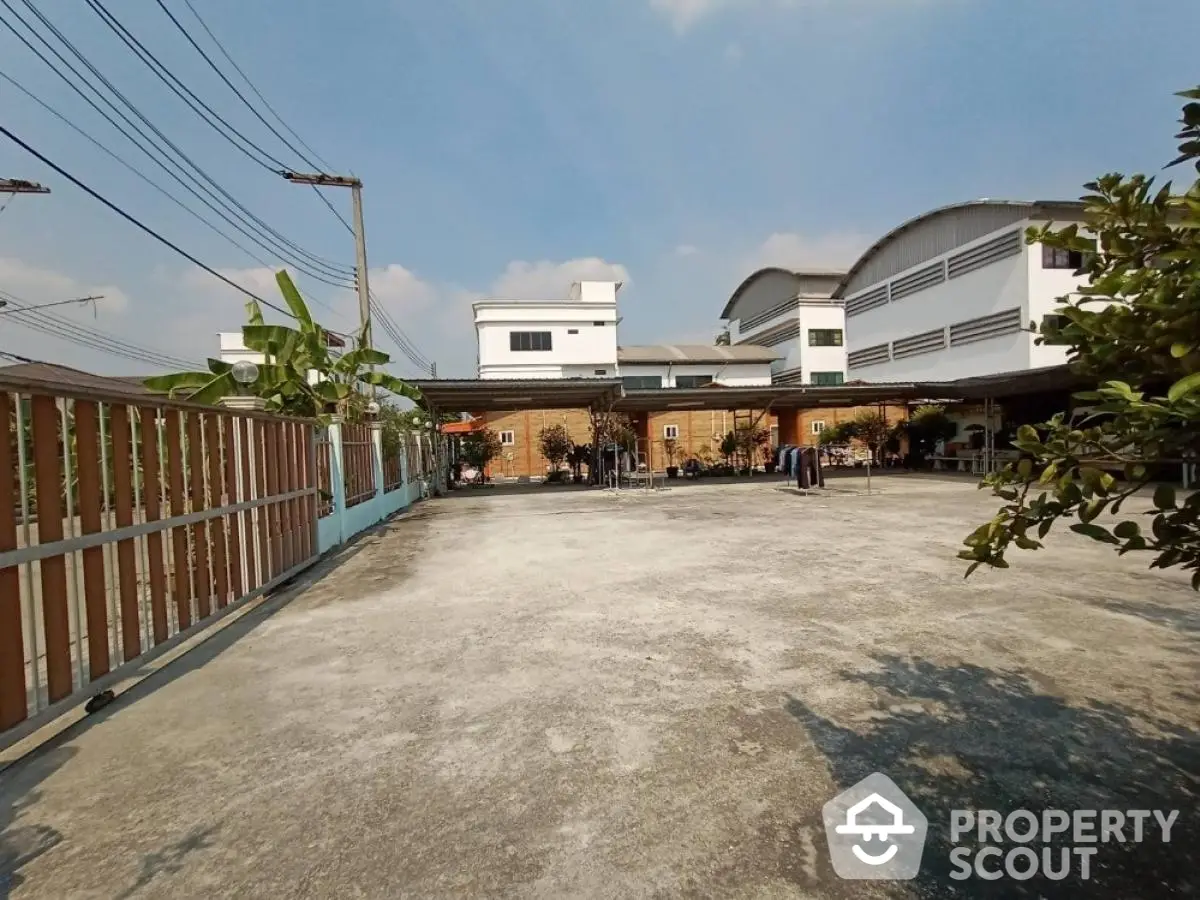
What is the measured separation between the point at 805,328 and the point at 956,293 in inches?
517

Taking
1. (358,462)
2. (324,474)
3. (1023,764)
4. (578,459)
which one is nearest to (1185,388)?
(1023,764)

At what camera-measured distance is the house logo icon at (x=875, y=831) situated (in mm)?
2061

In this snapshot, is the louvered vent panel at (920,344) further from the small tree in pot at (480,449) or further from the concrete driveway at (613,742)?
the concrete driveway at (613,742)

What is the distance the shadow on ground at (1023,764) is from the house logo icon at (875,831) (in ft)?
0.15

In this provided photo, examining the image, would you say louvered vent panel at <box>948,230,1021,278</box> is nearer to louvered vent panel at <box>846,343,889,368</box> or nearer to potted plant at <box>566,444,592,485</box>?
louvered vent panel at <box>846,343,889,368</box>

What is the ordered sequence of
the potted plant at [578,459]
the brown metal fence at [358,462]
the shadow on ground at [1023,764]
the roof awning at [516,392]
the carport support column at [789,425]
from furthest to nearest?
the carport support column at [789,425] → the potted plant at [578,459] → the roof awning at [516,392] → the brown metal fence at [358,462] → the shadow on ground at [1023,764]

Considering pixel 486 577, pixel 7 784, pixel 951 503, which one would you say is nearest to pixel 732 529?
pixel 486 577

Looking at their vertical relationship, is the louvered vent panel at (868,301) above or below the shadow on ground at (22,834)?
above

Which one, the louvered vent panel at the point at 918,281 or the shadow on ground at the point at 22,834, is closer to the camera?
the shadow on ground at the point at 22,834

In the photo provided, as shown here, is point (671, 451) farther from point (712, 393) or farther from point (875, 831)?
point (875, 831)

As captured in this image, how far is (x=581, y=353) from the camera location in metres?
37.0

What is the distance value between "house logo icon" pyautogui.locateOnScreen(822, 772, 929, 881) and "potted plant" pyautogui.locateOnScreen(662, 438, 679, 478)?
21188 mm

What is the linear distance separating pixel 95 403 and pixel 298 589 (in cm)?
341

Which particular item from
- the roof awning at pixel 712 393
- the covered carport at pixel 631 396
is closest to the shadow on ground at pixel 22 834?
the covered carport at pixel 631 396
